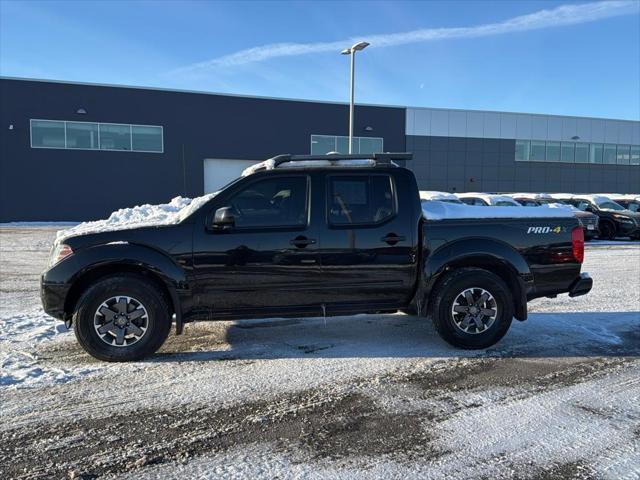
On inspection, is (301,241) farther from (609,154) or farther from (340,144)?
(609,154)

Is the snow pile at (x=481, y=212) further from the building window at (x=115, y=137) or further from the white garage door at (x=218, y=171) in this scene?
the building window at (x=115, y=137)

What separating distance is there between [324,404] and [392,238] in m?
1.99

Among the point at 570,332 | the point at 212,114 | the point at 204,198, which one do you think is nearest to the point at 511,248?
the point at 570,332

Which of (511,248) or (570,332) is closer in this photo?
(511,248)

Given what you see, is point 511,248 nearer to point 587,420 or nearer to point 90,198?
point 587,420

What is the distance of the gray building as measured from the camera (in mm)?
29953

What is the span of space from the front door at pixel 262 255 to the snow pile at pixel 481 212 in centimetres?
140

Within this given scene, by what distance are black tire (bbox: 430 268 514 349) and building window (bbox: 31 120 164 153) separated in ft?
98.2

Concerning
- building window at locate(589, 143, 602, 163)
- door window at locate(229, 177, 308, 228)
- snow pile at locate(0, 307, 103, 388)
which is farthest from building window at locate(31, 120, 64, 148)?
building window at locate(589, 143, 602, 163)

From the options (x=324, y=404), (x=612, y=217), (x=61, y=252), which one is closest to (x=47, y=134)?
(x=61, y=252)

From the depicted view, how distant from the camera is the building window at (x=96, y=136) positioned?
98.7ft

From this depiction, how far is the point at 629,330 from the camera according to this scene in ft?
20.5

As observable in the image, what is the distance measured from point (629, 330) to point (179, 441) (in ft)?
18.2

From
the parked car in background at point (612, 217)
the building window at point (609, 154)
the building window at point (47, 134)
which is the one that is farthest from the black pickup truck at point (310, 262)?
the building window at point (609, 154)
